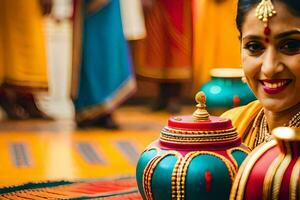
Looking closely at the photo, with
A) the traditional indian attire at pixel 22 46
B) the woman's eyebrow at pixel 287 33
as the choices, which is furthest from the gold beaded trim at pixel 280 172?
the traditional indian attire at pixel 22 46

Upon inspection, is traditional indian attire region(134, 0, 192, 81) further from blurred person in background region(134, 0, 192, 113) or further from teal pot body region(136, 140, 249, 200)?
teal pot body region(136, 140, 249, 200)

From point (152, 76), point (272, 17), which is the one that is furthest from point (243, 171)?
point (152, 76)

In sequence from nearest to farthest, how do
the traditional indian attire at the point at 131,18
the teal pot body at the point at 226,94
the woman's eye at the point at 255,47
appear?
the woman's eye at the point at 255,47 → the teal pot body at the point at 226,94 → the traditional indian attire at the point at 131,18

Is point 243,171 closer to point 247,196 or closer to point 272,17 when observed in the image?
point 247,196

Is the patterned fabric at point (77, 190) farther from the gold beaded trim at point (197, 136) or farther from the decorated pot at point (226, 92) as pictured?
the gold beaded trim at point (197, 136)

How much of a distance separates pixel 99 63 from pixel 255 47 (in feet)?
10.5

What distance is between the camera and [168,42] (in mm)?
6176

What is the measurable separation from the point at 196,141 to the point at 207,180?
118 mm

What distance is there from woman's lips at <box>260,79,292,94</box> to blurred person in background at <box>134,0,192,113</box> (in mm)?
3986

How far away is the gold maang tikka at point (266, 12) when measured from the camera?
2.01 m

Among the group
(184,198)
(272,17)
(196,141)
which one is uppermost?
(272,17)

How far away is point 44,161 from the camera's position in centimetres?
409

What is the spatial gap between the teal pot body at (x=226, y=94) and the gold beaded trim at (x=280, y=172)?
1337 mm

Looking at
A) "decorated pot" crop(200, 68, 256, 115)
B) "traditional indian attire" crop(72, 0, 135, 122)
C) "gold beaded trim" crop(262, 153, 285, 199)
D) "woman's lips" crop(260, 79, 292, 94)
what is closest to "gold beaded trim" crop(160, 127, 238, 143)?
"woman's lips" crop(260, 79, 292, 94)
